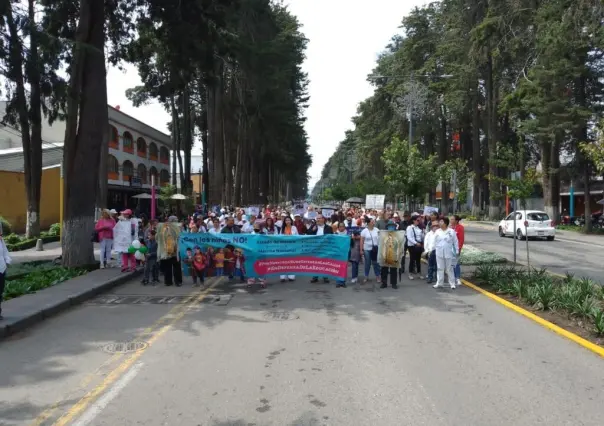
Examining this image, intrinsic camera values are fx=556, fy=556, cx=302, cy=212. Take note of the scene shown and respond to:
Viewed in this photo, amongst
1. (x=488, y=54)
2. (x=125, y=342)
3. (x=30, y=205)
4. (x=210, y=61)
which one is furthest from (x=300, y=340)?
(x=488, y=54)

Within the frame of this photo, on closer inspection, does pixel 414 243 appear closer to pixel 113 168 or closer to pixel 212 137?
pixel 212 137

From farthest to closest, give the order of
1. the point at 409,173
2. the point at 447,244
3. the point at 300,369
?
1. the point at 409,173
2. the point at 447,244
3. the point at 300,369

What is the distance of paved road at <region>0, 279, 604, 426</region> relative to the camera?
495 centimetres

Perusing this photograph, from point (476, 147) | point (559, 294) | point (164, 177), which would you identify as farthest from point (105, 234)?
point (164, 177)

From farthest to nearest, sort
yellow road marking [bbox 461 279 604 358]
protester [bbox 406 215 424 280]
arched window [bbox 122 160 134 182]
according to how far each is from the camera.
Result: arched window [bbox 122 160 134 182] < protester [bbox 406 215 424 280] < yellow road marking [bbox 461 279 604 358]

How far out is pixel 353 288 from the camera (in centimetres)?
1255

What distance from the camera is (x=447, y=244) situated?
1231 cm

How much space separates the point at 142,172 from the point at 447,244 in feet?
166

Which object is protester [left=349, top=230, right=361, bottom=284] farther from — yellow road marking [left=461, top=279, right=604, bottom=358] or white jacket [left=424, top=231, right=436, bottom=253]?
yellow road marking [left=461, top=279, right=604, bottom=358]

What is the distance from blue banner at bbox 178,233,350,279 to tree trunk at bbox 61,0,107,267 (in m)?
3.82

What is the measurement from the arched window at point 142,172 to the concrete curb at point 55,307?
45154mm

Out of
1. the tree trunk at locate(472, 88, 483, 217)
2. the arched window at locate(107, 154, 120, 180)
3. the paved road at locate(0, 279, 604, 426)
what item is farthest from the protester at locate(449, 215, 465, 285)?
the arched window at locate(107, 154, 120, 180)

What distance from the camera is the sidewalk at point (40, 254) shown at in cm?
1870

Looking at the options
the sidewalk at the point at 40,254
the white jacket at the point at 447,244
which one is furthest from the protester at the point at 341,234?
the sidewalk at the point at 40,254
